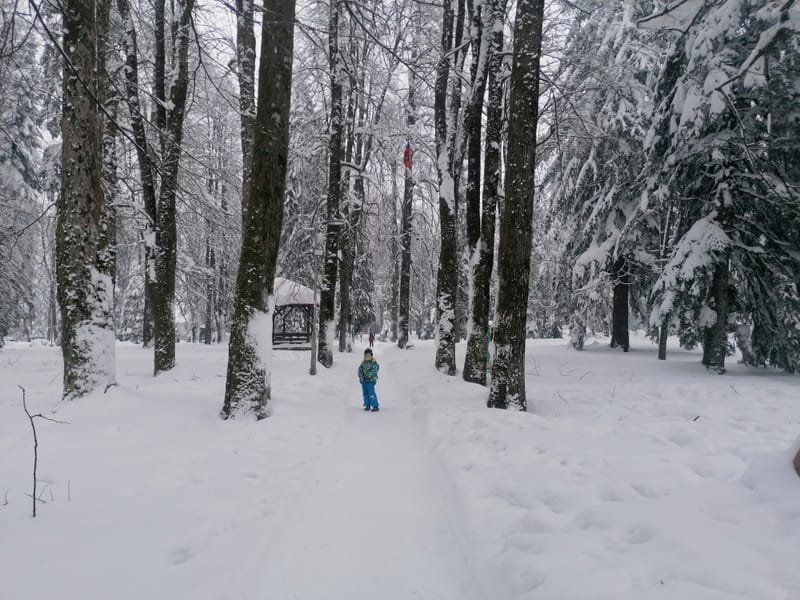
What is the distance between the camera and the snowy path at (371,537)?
9.52 ft

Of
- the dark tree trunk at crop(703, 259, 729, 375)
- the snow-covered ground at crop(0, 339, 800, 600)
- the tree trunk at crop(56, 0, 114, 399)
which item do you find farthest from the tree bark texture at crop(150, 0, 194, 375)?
the dark tree trunk at crop(703, 259, 729, 375)

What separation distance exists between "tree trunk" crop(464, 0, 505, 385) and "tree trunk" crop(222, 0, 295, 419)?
195 inches

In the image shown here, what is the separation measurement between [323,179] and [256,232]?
1286 cm

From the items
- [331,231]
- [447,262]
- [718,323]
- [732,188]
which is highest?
[732,188]

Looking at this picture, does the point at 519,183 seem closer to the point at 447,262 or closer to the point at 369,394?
the point at 447,262

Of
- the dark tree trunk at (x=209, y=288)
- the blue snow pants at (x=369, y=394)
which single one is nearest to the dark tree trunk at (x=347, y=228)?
the blue snow pants at (x=369, y=394)

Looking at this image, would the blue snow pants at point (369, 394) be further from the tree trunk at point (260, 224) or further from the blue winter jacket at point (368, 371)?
the tree trunk at point (260, 224)

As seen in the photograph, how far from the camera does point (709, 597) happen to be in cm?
204

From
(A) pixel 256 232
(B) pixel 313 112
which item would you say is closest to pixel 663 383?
(A) pixel 256 232

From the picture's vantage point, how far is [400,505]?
4199 mm

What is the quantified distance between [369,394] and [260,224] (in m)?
4.35

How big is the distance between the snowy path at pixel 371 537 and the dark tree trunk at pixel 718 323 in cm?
918

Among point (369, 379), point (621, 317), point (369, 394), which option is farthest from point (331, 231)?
point (621, 317)

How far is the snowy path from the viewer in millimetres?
2900
